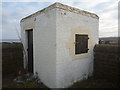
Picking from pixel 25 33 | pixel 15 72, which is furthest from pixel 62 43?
pixel 15 72

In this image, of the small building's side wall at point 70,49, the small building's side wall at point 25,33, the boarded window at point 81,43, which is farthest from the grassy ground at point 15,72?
the boarded window at point 81,43

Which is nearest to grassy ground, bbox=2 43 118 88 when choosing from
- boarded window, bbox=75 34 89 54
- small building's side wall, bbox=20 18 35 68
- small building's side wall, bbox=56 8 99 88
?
small building's side wall, bbox=20 18 35 68

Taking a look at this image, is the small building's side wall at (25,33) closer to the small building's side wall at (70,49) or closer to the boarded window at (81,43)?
the small building's side wall at (70,49)

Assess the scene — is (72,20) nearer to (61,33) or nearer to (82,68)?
(61,33)

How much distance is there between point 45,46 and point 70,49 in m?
0.98

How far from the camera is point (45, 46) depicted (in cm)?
380

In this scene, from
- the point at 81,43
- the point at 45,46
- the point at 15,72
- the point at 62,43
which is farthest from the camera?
the point at 15,72

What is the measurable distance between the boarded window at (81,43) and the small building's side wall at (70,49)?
17 centimetres

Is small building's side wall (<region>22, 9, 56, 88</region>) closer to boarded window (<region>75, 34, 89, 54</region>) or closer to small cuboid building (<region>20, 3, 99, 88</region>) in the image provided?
small cuboid building (<region>20, 3, 99, 88</region>)

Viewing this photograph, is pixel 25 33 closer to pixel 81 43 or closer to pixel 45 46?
pixel 45 46

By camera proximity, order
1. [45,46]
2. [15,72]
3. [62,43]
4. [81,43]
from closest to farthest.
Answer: [62,43], [45,46], [81,43], [15,72]

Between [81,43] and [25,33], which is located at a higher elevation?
[25,33]

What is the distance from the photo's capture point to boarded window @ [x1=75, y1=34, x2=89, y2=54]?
410 centimetres

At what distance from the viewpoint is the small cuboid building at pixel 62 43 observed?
3408 millimetres
